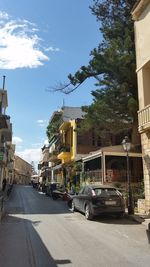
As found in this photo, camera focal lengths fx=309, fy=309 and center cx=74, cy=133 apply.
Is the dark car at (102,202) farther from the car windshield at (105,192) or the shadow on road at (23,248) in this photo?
the shadow on road at (23,248)

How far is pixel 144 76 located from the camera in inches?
642

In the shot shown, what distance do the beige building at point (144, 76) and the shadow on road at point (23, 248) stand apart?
20.9 ft

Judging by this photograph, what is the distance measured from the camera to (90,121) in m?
→ 22.2

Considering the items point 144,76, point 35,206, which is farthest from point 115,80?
point 35,206

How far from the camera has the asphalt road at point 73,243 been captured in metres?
6.98

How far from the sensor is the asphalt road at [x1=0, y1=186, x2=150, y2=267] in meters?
6.98

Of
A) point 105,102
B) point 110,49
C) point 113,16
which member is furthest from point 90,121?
point 113,16

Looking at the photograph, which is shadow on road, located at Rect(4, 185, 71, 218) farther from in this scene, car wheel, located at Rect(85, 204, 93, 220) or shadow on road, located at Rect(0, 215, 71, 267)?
shadow on road, located at Rect(0, 215, 71, 267)

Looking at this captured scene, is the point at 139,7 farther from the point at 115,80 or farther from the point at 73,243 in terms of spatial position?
the point at 73,243

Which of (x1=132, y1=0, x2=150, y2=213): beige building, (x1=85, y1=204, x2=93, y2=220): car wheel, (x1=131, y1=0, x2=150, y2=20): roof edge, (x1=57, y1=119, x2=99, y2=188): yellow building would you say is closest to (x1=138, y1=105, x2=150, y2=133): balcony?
(x1=132, y1=0, x2=150, y2=213): beige building

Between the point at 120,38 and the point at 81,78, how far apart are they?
4080 millimetres

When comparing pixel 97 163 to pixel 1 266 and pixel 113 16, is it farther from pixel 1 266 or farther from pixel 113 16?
pixel 1 266

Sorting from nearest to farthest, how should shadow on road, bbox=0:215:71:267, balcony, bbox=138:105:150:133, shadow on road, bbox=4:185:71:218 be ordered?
shadow on road, bbox=0:215:71:267 < balcony, bbox=138:105:150:133 < shadow on road, bbox=4:185:71:218

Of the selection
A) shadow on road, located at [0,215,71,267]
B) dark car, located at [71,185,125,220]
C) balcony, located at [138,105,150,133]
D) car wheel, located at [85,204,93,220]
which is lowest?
shadow on road, located at [0,215,71,267]
